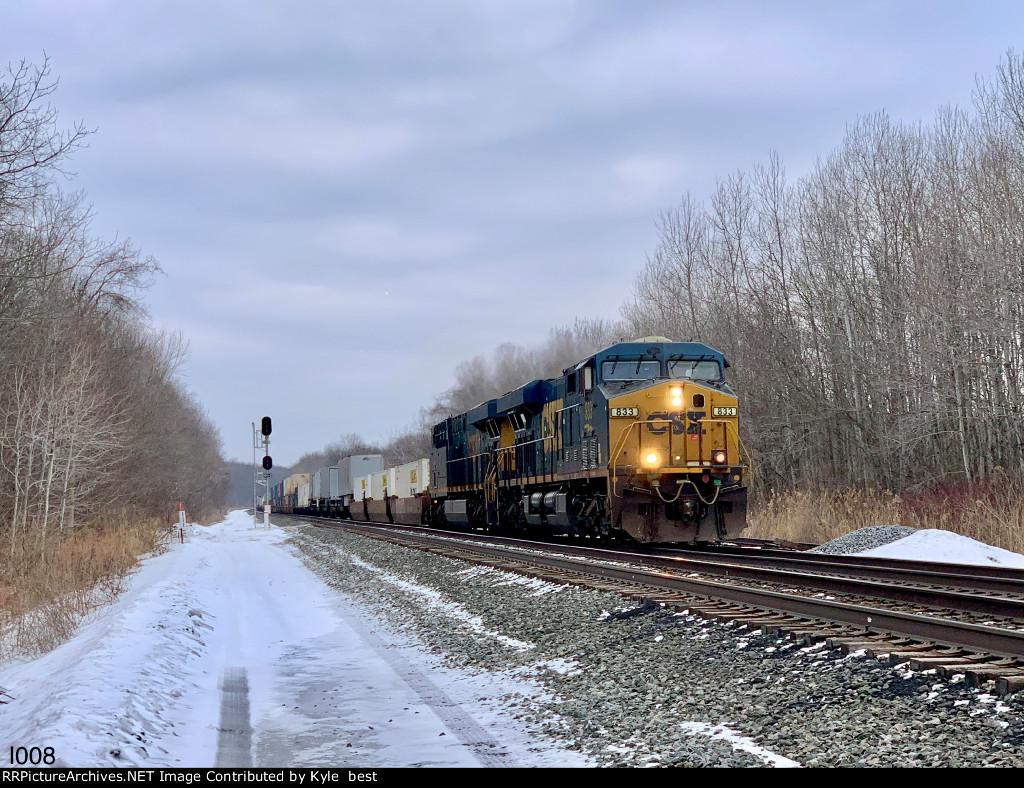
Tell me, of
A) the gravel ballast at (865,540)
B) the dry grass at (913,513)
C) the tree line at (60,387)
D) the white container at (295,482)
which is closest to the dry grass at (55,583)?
the tree line at (60,387)

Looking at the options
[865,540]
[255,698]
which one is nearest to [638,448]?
[865,540]

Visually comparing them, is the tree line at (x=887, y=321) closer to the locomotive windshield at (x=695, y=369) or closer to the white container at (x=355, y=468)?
the locomotive windshield at (x=695, y=369)

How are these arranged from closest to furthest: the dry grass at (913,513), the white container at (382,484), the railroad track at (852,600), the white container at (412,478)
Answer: the railroad track at (852,600) → the dry grass at (913,513) → the white container at (412,478) → the white container at (382,484)

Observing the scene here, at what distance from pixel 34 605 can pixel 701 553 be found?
10.5m

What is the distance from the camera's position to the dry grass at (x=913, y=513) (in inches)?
643

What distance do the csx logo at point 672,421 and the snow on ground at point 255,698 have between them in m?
6.80

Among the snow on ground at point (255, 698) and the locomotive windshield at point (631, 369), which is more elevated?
the locomotive windshield at point (631, 369)

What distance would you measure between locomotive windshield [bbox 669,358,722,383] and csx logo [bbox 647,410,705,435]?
1.09 metres

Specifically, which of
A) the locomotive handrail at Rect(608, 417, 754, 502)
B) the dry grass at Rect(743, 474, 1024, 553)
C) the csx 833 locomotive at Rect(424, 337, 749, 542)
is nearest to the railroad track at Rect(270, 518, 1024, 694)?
the csx 833 locomotive at Rect(424, 337, 749, 542)

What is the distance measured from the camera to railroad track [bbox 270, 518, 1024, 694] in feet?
19.2

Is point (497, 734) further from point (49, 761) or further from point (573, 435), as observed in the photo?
point (573, 435)

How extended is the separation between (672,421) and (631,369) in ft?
4.53

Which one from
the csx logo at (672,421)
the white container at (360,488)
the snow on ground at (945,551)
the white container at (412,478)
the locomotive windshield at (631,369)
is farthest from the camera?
the white container at (360,488)

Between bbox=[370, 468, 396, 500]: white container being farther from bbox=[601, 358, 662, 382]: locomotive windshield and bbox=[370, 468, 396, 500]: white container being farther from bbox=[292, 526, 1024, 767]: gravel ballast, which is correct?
bbox=[292, 526, 1024, 767]: gravel ballast
